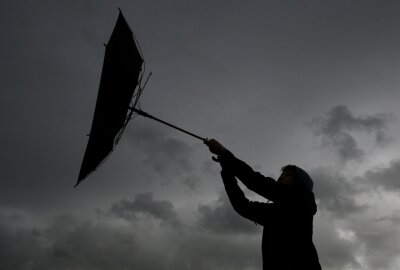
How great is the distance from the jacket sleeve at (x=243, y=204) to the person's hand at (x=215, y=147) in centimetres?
39

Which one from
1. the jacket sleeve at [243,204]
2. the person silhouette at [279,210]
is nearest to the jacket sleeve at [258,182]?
the person silhouette at [279,210]

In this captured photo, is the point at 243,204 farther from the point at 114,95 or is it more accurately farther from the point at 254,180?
the point at 114,95

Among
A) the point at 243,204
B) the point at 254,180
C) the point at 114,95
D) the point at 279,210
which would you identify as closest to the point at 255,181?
the point at 254,180

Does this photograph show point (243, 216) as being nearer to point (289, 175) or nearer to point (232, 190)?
point (232, 190)

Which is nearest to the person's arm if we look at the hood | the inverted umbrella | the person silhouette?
the person silhouette

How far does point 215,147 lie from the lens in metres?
6.35

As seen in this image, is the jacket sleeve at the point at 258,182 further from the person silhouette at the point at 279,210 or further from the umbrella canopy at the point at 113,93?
the umbrella canopy at the point at 113,93

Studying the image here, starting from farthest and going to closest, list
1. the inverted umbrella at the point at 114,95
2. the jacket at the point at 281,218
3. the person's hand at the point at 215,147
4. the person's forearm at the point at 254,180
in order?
the inverted umbrella at the point at 114,95 < the person's hand at the point at 215,147 < the person's forearm at the point at 254,180 < the jacket at the point at 281,218

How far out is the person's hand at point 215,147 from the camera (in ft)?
20.6

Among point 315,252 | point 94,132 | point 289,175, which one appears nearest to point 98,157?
point 94,132

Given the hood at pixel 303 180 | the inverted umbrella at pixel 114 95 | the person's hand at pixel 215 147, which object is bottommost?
the hood at pixel 303 180

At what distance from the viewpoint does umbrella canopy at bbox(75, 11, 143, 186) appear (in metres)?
7.72

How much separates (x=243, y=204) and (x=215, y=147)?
1.11 meters

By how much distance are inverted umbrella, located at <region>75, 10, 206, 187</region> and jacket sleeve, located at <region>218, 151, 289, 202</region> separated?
2.42 metres
